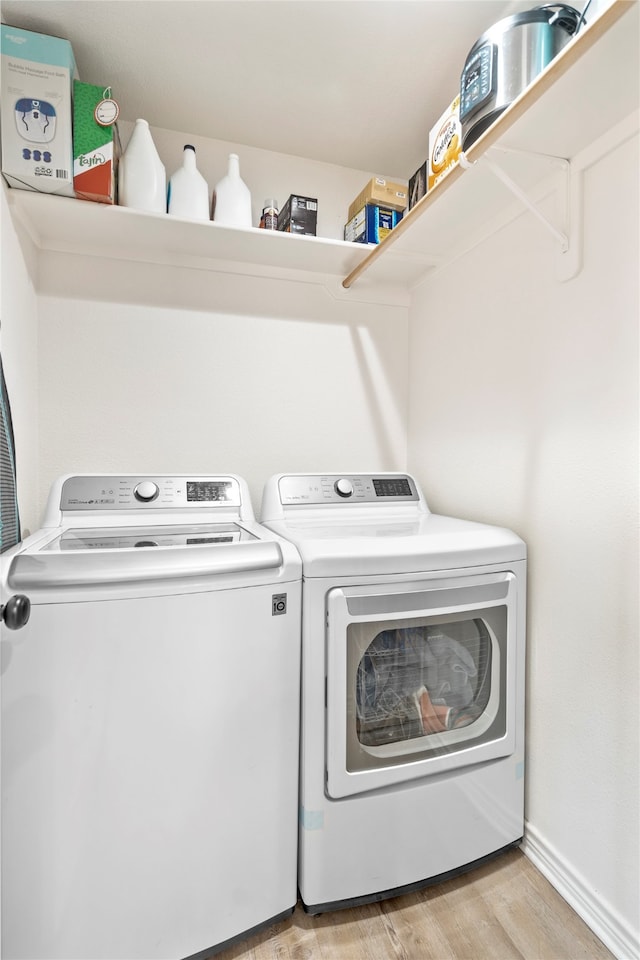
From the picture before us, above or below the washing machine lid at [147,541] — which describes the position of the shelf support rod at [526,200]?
above

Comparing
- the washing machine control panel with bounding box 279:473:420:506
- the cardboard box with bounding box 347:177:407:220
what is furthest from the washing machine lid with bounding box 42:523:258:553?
the cardboard box with bounding box 347:177:407:220

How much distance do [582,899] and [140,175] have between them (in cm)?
249

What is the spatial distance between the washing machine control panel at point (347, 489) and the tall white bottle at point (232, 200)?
3.18ft

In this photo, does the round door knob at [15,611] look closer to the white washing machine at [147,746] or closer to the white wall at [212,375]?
the white washing machine at [147,746]

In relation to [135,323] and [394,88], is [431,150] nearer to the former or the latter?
[394,88]

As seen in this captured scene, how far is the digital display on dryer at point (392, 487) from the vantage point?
1.94 meters

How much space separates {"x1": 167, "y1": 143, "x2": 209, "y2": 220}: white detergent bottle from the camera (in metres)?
1.67

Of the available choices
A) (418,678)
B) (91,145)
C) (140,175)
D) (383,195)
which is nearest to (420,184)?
(383,195)

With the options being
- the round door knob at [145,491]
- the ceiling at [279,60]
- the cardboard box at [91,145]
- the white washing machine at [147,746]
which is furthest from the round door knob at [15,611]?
the ceiling at [279,60]

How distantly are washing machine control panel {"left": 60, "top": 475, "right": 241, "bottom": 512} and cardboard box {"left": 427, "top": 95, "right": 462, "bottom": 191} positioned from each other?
1213 millimetres

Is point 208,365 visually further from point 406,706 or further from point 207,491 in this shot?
point 406,706

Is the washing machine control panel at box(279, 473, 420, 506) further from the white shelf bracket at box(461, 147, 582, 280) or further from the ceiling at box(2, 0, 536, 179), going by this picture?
the ceiling at box(2, 0, 536, 179)

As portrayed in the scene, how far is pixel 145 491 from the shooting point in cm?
163

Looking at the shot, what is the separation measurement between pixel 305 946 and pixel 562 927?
66cm
